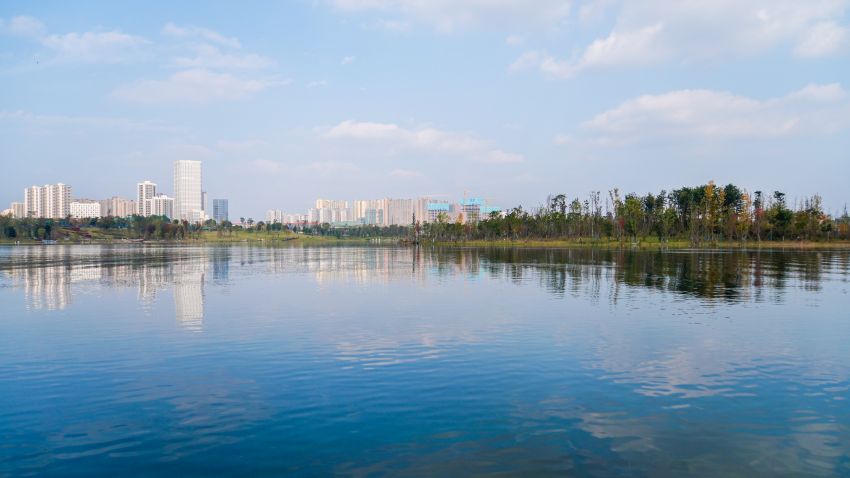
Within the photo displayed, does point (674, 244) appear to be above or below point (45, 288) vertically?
above

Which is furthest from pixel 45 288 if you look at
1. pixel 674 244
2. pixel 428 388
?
pixel 674 244

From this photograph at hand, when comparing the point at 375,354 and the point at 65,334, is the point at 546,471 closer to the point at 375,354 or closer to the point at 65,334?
the point at 375,354

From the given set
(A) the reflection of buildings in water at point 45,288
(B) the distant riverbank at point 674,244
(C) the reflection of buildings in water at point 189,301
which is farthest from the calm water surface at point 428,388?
(B) the distant riverbank at point 674,244

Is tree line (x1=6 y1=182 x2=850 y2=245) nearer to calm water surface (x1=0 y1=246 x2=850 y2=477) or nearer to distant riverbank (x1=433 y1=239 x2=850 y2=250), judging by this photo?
distant riverbank (x1=433 y1=239 x2=850 y2=250)

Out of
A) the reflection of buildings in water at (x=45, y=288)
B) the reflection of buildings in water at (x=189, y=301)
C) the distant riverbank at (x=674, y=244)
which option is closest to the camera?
the reflection of buildings in water at (x=189, y=301)

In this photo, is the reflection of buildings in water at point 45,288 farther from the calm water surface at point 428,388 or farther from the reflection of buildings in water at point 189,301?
the reflection of buildings in water at point 189,301

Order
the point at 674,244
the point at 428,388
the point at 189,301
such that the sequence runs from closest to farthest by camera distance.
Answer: the point at 428,388 < the point at 189,301 < the point at 674,244

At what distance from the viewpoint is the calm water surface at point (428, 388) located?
11156 mm

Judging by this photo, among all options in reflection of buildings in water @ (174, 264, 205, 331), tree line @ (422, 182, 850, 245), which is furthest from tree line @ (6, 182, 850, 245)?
reflection of buildings in water @ (174, 264, 205, 331)

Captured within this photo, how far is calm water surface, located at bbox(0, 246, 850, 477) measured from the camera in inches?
439

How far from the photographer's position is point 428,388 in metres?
15.7

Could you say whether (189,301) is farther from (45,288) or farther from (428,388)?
(428,388)

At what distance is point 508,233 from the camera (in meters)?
178

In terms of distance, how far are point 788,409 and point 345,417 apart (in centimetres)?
1061
